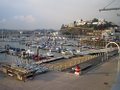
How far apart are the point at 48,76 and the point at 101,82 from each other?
538 centimetres

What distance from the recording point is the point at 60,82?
683 inches

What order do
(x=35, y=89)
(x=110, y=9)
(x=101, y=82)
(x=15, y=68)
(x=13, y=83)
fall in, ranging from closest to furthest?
1. (x=35, y=89)
2. (x=13, y=83)
3. (x=101, y=82)
4. (x=15, y=68)
5. (x=110, y=9)

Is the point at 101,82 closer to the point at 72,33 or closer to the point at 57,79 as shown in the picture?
the point at 57,79

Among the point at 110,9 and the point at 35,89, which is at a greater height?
the point at 110,9

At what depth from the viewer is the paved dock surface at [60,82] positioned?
15914mm

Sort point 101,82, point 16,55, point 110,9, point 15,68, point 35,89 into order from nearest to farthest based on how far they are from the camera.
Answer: point 35,89 → point 101,82 → point 15,68 → point 110,9 → point 16,55

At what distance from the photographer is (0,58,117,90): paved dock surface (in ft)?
52.2

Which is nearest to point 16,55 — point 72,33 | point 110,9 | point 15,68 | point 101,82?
point 110,9

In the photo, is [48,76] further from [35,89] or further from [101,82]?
[101,82]

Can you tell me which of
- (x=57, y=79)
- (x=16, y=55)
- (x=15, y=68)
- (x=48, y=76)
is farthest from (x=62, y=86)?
(x=16, y=55)

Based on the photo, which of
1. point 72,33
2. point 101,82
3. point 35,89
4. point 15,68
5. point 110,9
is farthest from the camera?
point 72,33

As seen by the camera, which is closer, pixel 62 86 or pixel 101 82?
pixel 62 86

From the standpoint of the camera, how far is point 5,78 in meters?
18.2

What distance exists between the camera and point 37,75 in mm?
19672
